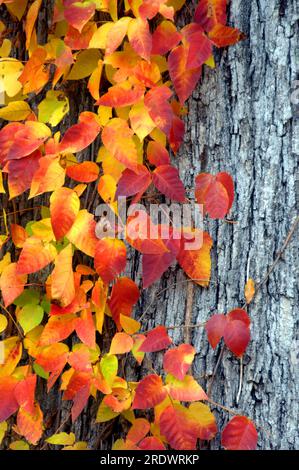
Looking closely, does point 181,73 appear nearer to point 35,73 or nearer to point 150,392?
point 35,73

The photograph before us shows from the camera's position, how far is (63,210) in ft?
4.60

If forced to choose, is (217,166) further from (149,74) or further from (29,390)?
(29,390)

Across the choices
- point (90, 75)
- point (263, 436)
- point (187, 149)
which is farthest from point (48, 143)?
point (263, 436)

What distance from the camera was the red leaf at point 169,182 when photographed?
1.41 meters

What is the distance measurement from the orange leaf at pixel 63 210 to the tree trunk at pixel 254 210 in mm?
320

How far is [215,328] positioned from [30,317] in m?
0.54

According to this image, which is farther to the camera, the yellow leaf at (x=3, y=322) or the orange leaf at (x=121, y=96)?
the yellow leaf at (x=3, y=322)

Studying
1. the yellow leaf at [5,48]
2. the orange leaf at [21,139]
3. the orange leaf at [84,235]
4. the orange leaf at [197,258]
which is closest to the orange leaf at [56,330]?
the orange leaf at [84,235]

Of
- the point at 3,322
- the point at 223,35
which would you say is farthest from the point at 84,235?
the point at 223,35

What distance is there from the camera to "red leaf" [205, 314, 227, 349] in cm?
142

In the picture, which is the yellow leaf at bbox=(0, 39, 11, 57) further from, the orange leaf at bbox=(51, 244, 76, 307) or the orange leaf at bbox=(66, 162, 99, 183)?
the orange leaf at bbox=(51, 244, 76, 307)

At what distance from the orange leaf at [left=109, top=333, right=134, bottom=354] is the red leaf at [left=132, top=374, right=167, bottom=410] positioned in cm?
9

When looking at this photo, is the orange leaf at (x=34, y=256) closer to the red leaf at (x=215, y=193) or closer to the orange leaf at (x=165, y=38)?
the red leaf at (x=215, y=193)

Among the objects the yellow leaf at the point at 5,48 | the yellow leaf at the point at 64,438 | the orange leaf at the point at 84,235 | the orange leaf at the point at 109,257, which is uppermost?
the yellow leaf at the point at 5,48
